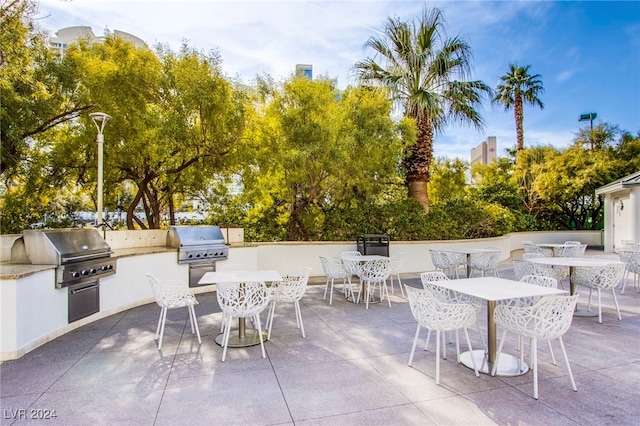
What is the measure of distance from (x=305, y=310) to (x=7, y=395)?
359 cm

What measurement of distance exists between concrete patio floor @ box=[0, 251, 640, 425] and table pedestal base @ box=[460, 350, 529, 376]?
84 mm

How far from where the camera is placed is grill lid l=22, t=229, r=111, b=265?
4.17 meters

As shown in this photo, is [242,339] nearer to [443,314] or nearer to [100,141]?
[443,314]

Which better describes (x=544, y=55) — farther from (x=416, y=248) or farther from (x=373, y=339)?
(x=373, y=339)

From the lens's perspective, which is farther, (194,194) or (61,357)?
(194,194)

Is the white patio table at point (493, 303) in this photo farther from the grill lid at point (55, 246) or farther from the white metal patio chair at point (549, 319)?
the grill lid at point (55, 246)

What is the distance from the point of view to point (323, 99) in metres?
7.43

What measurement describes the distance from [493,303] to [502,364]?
60 cm

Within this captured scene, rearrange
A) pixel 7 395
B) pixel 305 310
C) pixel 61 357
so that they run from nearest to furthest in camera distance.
A: pixel 7 395
pixel 61 357
pixel 305 310

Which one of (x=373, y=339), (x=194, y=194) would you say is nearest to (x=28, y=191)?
(x=194, y=194)

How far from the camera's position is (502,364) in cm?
334

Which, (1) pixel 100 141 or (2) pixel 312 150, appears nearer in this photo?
(1) pixel 100 141

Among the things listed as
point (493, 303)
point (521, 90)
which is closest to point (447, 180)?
point (521, 90)

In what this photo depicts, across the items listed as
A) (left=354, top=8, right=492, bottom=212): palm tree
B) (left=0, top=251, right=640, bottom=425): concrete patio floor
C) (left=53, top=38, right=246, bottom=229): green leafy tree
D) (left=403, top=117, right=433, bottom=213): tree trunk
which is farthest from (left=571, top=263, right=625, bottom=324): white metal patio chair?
(left=53, top=38, right=246, bottom=229): green leafy tree
